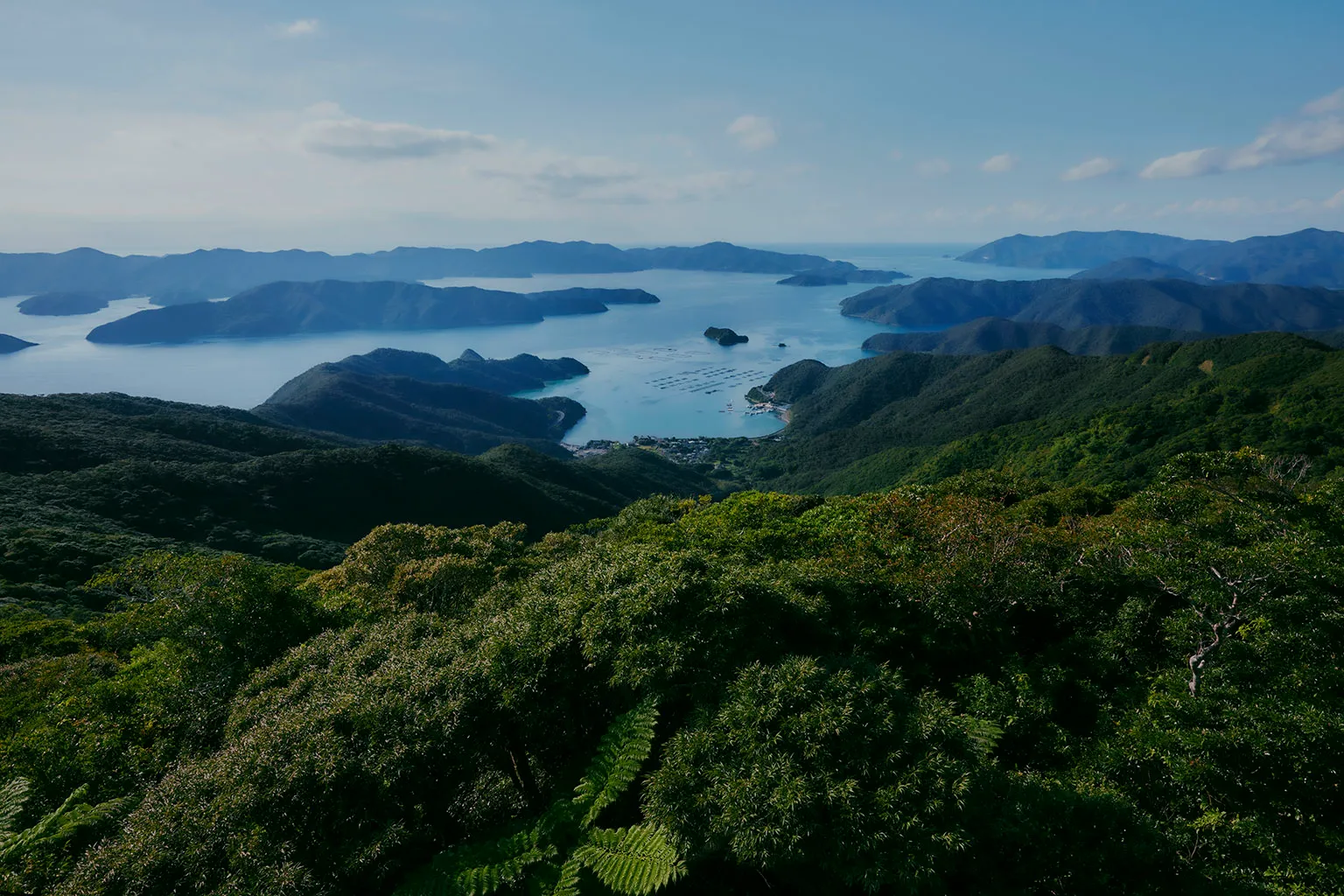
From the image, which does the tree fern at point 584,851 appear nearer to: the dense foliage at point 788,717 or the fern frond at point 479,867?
the fern frond at point 479,867

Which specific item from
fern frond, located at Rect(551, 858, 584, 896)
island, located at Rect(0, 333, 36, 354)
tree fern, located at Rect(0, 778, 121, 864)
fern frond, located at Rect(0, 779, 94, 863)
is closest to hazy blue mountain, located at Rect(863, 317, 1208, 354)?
fern frond, located at Rect(551, 858, 584, 896)

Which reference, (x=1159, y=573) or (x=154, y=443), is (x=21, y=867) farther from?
(x=154, y=443)

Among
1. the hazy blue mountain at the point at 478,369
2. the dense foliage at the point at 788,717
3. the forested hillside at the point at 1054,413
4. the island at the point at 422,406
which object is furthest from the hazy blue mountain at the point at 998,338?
the dense foliage at the point at 788,717

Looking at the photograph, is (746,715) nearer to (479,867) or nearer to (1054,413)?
(479,867)

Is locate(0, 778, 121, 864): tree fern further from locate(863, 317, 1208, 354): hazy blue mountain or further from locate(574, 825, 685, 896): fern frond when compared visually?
locate(863, 317, 1208, 354): hazy blue mountain

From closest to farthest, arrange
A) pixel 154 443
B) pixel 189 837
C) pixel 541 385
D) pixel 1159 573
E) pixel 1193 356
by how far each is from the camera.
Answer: pixel 189 837, pixel 1159 573, pixel 154 443, pixel 1193 356, pixel 541 385

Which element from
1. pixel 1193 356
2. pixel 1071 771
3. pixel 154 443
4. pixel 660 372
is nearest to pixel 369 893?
pixel 1071 771
